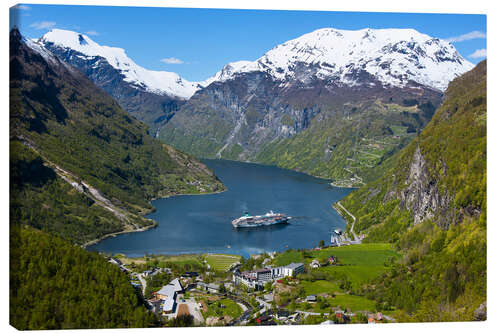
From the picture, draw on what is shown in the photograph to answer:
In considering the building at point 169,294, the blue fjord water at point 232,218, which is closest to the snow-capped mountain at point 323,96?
the blue fjord water at point 232,218

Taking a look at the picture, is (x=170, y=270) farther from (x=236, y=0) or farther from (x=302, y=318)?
(x=236, y=0)

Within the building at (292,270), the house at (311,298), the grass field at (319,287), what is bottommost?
the house at (311,298)

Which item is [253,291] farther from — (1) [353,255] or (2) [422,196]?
(2) [422,196]

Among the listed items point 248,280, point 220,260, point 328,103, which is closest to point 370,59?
point 328,103

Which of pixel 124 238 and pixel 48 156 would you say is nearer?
pixel 124 238

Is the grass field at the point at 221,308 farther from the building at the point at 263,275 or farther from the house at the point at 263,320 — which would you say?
the building at the point at 263,275

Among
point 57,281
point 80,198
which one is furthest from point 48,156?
point 57,281
